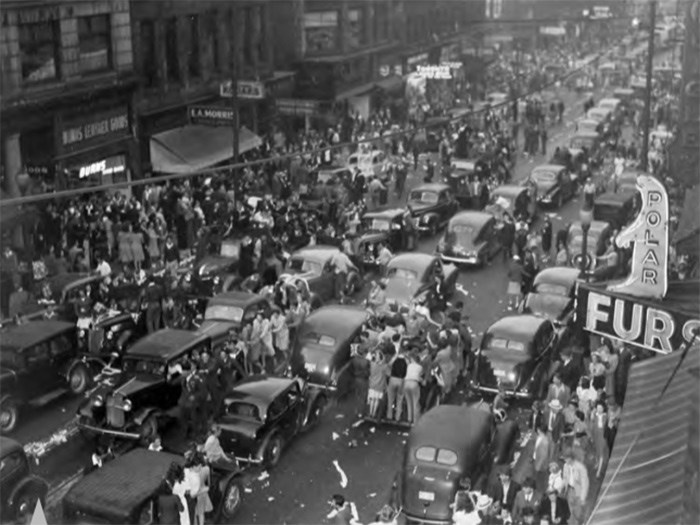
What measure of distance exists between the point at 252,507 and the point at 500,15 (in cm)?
7879

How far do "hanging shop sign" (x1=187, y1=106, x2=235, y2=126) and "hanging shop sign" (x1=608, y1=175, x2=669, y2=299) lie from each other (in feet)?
82.0

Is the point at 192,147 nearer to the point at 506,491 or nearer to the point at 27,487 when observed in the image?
the point at 27,487

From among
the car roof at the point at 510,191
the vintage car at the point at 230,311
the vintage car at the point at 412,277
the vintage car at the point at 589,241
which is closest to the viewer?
the vintage car at the point at 230,311

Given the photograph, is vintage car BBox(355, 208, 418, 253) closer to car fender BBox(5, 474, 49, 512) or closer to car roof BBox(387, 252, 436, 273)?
car roof BBox(387, 252, 436, 273)

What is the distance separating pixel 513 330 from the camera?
2117 centimetres

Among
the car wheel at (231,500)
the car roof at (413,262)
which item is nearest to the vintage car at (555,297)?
the car roof at (413,262)

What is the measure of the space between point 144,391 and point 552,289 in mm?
10686

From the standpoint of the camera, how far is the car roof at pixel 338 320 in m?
21.4

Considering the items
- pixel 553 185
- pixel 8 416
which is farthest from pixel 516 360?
pixel 553 185

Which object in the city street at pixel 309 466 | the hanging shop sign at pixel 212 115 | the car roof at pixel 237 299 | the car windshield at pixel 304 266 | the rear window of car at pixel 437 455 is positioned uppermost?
the hanging shop sign at pixel 212 115

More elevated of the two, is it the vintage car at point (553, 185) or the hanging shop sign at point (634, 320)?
the hanging shop sign at point (634, 320)

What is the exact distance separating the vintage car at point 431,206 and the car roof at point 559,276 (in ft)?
28.5

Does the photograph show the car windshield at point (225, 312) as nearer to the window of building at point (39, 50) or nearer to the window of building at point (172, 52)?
the window of building at point (39, 50)

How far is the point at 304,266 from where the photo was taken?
26734 mm
